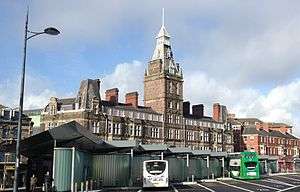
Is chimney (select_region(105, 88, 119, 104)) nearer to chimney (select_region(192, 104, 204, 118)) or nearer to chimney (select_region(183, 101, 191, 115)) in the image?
chimney (select_region(183, 101, 191, 115))

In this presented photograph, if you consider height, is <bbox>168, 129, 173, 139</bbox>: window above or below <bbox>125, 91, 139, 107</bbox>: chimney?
below

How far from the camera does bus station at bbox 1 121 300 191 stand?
32312 millimetres

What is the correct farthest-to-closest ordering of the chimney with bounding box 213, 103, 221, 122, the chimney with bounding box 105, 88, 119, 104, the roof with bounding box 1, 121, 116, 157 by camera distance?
1. the chimney with bounding box 213, 103, 221, 122
2. the chimney with bounding box 105, 88, 119, 104
3. the roof with bounding box 1, 121, 116, 157

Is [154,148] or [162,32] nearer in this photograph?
[154,148]

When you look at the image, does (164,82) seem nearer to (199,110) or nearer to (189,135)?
(189,135)

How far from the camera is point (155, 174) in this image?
43156mm

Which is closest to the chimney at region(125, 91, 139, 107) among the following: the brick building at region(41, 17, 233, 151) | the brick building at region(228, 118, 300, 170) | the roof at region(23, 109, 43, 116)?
the brick building at region(41, 17, 233, 151)

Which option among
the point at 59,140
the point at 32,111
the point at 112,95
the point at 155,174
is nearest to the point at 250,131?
the point at 112,95

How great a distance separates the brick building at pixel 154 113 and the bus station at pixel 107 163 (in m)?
23.0

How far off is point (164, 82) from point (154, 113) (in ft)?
26.3

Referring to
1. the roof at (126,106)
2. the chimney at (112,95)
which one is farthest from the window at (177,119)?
the chimney at (112,95)

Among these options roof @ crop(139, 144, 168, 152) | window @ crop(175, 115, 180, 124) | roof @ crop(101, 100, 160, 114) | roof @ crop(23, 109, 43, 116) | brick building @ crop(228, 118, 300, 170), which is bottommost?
roof @ crop(139, 144, 168, 152)

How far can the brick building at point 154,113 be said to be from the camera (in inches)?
3228

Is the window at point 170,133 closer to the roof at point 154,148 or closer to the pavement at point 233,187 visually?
the pavement at point 233,187
